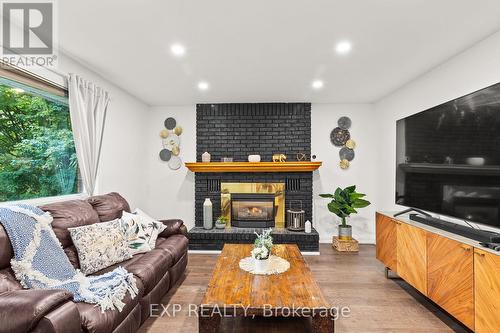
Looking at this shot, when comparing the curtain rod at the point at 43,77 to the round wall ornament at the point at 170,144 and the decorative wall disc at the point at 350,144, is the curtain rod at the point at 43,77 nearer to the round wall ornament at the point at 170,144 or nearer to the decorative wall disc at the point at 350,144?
the round wall ornament at the point at 170,144

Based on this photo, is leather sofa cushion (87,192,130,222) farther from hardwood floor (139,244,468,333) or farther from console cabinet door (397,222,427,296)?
console cabinet door (397,222,427,296)

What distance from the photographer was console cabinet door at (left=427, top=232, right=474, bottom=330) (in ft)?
5.99

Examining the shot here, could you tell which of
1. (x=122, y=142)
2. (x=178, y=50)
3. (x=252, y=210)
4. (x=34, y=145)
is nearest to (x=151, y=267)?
(x=34, y=145)

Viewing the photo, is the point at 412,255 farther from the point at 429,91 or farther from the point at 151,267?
the point at 151,267

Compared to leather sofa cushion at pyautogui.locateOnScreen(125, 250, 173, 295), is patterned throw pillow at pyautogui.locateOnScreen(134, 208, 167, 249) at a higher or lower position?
higher

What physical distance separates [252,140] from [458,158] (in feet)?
9.75

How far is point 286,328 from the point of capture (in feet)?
6.70

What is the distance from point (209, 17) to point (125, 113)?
2.48 metres

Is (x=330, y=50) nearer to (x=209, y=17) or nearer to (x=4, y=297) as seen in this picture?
(x=209, y=17)

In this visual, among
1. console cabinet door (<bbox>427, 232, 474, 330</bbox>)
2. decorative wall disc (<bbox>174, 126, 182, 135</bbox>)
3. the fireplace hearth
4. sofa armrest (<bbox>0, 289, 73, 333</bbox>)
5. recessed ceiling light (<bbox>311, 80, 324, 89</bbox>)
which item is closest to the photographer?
sofa armrest (<bbox>0, 289, 73, 333</bbox>)

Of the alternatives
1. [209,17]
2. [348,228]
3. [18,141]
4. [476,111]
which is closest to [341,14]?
[209,17]

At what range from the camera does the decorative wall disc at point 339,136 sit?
4.52 meters

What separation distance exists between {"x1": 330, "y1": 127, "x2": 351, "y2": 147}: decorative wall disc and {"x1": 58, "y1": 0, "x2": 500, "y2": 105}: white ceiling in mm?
1096

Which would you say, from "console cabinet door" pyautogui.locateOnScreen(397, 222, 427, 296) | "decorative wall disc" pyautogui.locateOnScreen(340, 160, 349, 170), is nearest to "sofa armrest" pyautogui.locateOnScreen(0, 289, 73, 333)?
"console cabinet door" pyautogui.locateOnScreen(397, 222, 427, 296)
